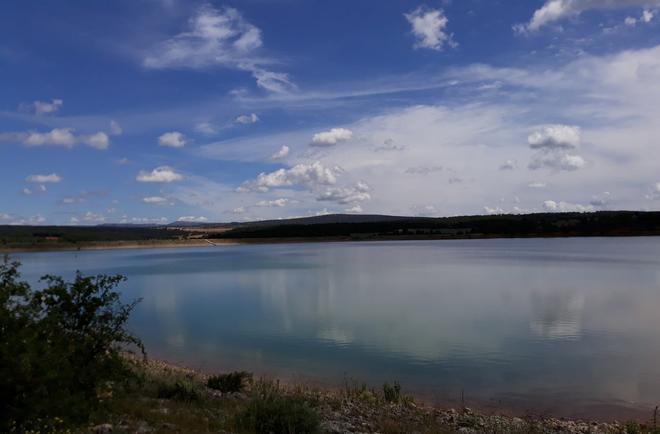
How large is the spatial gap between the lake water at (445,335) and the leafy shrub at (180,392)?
164 inches

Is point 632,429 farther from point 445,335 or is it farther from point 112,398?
point 445,335

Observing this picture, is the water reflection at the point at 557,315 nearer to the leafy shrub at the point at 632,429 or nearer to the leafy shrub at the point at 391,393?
the leafy shrub at the point at 391,393

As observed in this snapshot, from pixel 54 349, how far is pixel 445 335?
40.8ft

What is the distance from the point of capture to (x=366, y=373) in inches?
461

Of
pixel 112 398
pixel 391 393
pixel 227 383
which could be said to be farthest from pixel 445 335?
pixel 112 398

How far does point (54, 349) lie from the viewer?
4738 mm

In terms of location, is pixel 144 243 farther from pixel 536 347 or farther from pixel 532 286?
pixel 536 347

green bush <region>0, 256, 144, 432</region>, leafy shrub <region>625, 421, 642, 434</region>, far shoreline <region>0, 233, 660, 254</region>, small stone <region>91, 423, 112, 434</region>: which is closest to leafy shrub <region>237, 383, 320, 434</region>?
small stone <region>91, 423, 112, 434</region>

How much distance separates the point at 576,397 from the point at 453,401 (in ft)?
7.77

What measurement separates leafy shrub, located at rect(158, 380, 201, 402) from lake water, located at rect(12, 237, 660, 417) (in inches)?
164

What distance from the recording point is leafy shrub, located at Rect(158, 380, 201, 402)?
7.38 metres

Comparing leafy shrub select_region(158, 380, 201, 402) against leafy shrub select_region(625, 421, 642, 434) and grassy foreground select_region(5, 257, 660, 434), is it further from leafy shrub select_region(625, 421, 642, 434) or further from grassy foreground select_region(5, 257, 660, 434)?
leafy shrub select_region(625, 421, 642, 434)

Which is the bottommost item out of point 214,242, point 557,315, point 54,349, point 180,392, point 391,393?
point 557,315

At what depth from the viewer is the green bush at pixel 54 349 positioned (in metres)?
4.25
